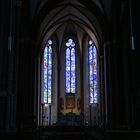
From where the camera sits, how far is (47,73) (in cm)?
3662

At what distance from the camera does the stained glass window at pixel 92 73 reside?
35406 millimetres

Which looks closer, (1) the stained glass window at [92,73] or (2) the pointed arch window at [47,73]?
(1) the stained glass window at [92,73]

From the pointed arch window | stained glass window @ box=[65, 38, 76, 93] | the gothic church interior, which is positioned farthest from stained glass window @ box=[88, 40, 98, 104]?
the pointed arch window

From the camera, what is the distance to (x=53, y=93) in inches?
1446

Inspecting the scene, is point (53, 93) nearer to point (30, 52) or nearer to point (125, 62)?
point (30, 52)

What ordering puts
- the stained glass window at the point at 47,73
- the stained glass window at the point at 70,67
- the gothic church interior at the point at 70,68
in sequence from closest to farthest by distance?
the gothic church interior at the point at 70,68 < the stained glass window at the point at 47,73 < the stained glass window at the point at 70,67

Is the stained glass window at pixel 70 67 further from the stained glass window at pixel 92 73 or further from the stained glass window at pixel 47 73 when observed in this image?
the stained glass window at pixel 92 73

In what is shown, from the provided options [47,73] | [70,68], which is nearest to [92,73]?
[70,68]

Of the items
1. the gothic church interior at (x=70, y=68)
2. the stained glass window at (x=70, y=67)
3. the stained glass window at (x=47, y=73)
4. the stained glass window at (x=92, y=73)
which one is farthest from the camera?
the stained glass window at (x=70, y=67)

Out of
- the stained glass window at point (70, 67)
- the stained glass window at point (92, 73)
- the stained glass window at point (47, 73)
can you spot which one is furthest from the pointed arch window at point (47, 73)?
the stained glass window at point (92, 73)

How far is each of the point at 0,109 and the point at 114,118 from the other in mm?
11497

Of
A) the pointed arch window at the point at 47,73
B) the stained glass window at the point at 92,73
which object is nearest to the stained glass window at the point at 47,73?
the pointed arch window at the point at 47,73

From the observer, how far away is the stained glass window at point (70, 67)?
123ft

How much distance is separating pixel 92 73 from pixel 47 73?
517 centimetres
